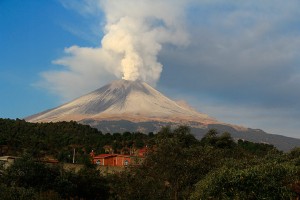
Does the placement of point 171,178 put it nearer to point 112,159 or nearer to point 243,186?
point 243,186

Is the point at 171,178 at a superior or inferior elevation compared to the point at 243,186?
superior

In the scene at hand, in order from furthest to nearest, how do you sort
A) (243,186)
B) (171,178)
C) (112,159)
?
(112,159), (171,178), (243,186)

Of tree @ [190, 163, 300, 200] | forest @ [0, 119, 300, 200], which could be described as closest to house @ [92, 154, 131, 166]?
forest @ [0, 119, 300, 200]

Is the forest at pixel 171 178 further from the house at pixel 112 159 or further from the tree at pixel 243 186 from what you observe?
the house at pixel 112 159

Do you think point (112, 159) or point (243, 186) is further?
point (112, 159)

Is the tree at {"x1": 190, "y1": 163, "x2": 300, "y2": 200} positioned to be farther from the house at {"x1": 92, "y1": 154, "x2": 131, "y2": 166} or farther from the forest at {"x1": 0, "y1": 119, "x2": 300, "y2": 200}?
the house at {"x1": 92, "y1": 154, "x2": 131, "y2": 166}

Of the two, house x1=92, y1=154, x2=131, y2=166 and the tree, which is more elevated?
house x1=92, y1=154, x2=131, y2=166

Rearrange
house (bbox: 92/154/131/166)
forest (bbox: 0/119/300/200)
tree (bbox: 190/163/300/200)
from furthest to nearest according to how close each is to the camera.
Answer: house (bbox: 92/154/131/166) < forest (bbox: 0/119/300/200) < tree (bbox: 190/163/300/200)

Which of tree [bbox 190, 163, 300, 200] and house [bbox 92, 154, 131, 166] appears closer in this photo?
tree [bbox 190, 163, 300, 200]

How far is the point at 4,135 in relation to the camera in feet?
294

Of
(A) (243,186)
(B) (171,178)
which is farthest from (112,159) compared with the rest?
(A) (243,186)

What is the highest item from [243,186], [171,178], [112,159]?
[112,159]

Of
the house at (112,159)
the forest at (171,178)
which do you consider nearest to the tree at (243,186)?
the forest at (171,178)

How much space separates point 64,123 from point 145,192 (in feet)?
300
